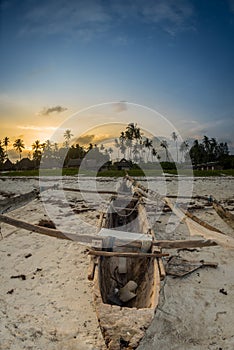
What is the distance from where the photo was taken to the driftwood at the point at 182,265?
4.55 meters

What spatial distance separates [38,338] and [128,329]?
140 cm

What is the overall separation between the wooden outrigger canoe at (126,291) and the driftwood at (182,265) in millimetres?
696

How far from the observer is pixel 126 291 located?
378 cm

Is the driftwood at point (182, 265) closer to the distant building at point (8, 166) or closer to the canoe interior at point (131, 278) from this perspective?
the canoe interior at point (131, 278)

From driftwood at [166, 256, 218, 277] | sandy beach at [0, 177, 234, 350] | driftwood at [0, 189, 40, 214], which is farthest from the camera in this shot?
driftwood at [0, 189, 40, 214]

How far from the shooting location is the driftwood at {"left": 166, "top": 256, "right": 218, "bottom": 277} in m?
4.55

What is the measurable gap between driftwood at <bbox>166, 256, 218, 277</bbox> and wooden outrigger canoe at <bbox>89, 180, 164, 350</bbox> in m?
0.70

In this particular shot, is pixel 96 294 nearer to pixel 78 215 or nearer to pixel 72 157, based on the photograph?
pixel 78 215

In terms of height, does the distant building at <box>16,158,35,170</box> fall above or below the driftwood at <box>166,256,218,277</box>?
above

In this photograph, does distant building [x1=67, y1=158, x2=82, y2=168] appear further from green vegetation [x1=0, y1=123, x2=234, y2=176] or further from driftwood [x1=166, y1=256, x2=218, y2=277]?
driftwood [x1=166, y1=256, x2=218, y2=277]

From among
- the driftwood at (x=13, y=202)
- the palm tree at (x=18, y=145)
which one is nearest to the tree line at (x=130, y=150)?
the palm tree at (x=18, y=145)

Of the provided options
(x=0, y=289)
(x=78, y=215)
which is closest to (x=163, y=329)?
(x=0, y=289)

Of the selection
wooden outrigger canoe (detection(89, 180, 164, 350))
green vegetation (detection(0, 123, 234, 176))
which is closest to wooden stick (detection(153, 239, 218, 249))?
wooden outrigger canoe (detection(89, 180, 164, 350))

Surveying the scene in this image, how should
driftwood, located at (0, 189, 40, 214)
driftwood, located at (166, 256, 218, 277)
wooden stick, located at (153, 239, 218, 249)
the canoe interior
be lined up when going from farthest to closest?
1. driftwood, located at (0, 189, 40, 214)
2. driftwood, located at (166, 256, 218, 277)
3. wooden stick, located at (153, 239, 218, 249)
4. the canoe interior
